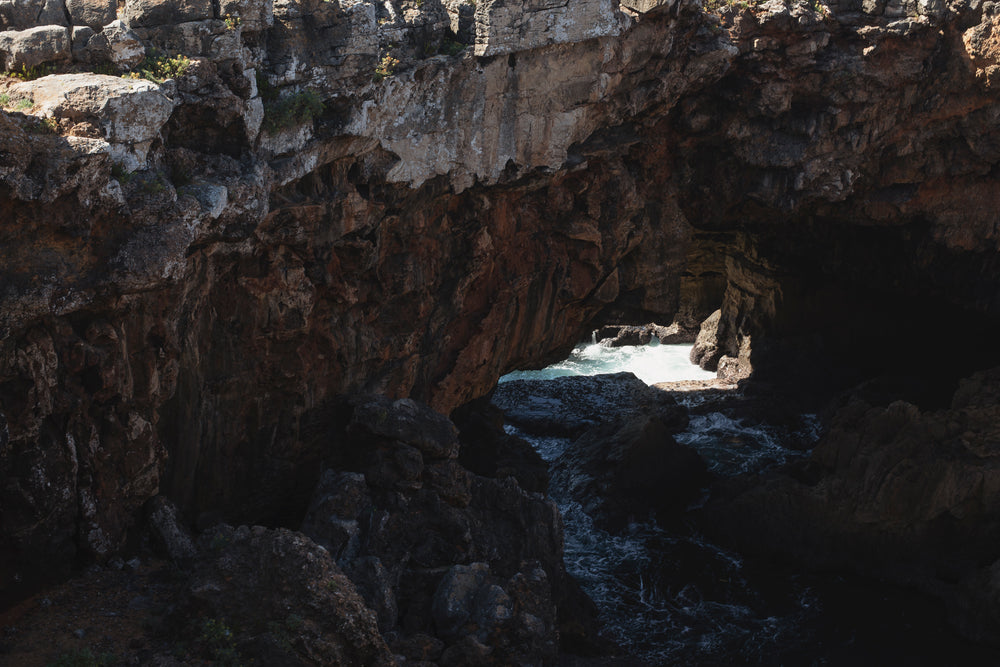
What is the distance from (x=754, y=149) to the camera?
22500 mm

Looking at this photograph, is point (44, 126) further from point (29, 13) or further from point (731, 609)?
point (731, 609)

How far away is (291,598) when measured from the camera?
38.0ft

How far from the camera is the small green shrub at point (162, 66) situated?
13070 millimetres

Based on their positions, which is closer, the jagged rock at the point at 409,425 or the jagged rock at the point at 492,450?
the jagged rock at the point at 409,425

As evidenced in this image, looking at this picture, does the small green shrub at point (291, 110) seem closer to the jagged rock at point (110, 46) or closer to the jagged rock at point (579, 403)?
the jagged rock at point (110, 46)

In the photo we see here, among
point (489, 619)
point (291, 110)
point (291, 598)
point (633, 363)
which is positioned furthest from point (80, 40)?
point (633, 363)

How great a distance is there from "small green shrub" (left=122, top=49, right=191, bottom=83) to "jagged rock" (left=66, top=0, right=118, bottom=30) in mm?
734

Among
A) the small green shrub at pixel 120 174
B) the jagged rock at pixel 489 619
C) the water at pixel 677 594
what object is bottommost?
the water at pixel 677 594

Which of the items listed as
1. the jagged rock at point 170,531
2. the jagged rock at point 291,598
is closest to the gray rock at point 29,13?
the jagged rock at point 170,531

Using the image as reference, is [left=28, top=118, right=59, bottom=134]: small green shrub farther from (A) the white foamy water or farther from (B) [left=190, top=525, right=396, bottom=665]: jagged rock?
(A) the white foamy water

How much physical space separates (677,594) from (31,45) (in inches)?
682

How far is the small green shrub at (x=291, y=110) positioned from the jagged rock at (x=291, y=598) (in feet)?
22.1

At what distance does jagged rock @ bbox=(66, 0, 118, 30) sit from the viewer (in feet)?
42.4

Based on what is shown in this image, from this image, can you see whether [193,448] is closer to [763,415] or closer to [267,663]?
[267,663]
